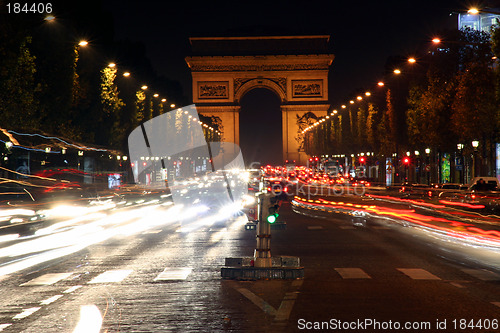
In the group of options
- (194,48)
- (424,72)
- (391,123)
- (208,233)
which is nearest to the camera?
(208,233)

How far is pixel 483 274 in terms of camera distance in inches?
524

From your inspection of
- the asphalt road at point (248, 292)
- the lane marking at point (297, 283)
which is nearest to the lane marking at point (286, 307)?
the asphalt road at point (248, 292)

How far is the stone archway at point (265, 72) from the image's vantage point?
13100cm

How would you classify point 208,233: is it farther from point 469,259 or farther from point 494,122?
point 494,122

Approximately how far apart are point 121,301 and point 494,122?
3400 cm

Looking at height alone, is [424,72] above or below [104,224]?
above

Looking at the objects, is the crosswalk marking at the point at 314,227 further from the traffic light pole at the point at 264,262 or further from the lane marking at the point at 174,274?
the traffic light pole at the point at 264,262

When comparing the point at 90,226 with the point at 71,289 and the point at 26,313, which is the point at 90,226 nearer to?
the point at 71,289

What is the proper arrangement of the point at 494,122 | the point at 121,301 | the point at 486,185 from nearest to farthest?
1. the point at 121,301
2. the point at 486,185
3. the point at 494,122

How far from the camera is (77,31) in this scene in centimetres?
4969

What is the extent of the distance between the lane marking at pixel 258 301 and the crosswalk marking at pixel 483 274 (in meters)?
4.24

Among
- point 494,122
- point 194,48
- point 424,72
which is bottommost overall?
point 494,122

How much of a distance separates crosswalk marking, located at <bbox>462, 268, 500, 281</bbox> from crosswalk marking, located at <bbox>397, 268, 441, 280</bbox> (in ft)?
2.50

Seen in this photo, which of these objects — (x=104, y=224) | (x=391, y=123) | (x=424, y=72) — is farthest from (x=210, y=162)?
(x=104, y=224)
